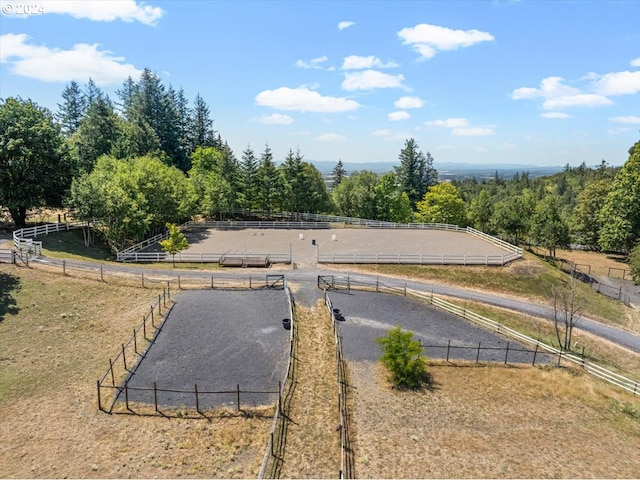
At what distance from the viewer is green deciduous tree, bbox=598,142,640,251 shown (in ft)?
161

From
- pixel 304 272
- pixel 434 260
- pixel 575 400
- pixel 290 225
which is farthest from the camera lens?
pixel 290 225

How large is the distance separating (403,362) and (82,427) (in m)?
12.4

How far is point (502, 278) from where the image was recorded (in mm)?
32250

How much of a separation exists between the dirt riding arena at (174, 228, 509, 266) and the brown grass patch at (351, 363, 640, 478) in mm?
18445

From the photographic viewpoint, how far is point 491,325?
23.5m

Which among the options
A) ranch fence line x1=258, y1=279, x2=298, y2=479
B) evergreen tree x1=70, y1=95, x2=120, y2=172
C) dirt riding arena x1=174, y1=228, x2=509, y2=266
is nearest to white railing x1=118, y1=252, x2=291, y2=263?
dirt riding arena x1=174, y1=228, x2=509, y2=266

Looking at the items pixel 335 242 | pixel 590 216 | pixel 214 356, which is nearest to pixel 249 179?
pixel 335 242

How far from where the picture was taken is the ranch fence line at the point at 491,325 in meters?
19.2

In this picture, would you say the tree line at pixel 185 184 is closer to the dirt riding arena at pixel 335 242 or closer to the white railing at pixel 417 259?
the dirt riding arena at pixel 335 242

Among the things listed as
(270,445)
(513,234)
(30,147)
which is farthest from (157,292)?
(513,234)

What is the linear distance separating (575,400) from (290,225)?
3721 centimetres

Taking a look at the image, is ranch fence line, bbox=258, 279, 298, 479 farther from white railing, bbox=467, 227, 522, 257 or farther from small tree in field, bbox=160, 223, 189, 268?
Answer: white railing, bbox=467, 227, 522, 257

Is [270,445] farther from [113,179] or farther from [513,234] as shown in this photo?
[513,234]

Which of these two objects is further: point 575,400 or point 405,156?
point 405,156
